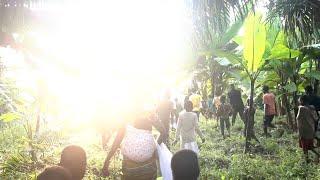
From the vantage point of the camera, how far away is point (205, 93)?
2180cm

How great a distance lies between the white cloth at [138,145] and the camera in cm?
511

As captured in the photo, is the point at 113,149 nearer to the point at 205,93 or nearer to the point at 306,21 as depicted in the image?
the point at 306,21

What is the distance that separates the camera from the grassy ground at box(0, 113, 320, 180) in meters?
8.32

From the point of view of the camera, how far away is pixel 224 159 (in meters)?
9.90

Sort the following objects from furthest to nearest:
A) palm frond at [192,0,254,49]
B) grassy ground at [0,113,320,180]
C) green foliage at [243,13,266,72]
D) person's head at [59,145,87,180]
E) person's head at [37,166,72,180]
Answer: green foliage at [243,13,266,72] < grassy ground at [0,113,320,180] < palm frond at [192,0,254,49] < person's head at [59,145,87,180] < person's head at [37,166,72,180]

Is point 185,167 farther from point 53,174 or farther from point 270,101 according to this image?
point 270,101

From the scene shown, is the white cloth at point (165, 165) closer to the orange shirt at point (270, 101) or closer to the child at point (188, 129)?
the child at point (188, 129)

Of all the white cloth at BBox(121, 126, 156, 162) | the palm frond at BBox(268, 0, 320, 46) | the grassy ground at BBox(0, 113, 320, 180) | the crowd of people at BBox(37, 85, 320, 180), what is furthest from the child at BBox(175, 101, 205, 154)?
the white cloth at BBox(121, 126, 156, 162)

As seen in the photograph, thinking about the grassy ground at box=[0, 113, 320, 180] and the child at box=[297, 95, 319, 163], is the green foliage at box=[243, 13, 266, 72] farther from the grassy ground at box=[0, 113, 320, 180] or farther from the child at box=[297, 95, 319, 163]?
the grassy ground at box=[0, 113, 320, 180]

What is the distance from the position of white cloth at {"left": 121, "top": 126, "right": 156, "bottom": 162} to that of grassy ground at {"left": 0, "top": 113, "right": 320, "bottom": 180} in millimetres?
2701

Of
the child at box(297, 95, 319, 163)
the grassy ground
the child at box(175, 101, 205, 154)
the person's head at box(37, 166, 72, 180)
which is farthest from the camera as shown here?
the child at box(297, 95, 319, 163)

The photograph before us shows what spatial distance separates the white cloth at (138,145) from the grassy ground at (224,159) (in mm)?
2701

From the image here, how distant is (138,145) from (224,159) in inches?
199

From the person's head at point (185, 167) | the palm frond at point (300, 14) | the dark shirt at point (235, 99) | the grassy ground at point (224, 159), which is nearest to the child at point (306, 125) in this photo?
the grassy ground at point (224, 159)
